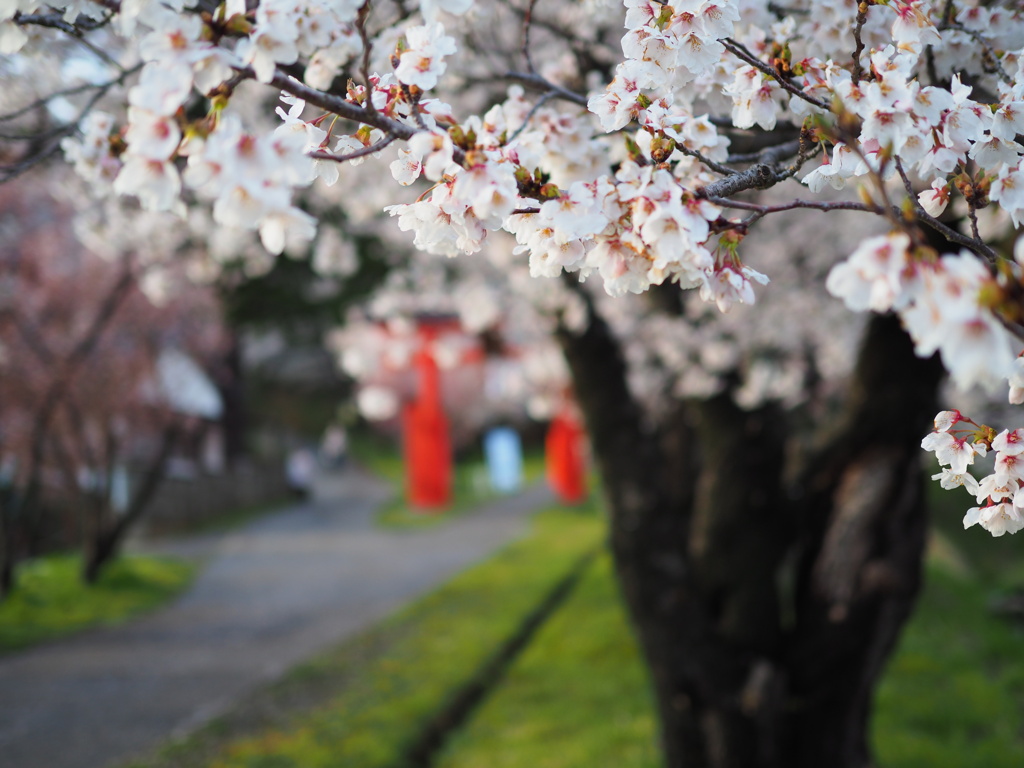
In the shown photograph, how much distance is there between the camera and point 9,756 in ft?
15.3

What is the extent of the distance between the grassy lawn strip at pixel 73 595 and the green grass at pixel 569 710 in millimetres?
4518

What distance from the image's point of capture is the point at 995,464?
5.26 ft

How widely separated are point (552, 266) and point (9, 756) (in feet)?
16.3

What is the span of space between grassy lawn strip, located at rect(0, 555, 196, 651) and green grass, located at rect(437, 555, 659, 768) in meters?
4.52

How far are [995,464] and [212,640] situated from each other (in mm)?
7350

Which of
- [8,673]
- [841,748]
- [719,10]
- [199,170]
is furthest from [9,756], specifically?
[719,10]

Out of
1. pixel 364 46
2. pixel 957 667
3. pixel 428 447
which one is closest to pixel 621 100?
pixel 364 46

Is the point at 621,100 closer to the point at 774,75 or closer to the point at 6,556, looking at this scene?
the point at 774,75

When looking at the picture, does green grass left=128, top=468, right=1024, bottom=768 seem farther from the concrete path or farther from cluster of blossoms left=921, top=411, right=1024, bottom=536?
cluster of blossoms left=921, top=411, right=1024, bottom=536

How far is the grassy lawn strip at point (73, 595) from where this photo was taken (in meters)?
7.71

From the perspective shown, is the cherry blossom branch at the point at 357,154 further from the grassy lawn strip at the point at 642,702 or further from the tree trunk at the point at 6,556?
the tree trunk at the point at 6,556

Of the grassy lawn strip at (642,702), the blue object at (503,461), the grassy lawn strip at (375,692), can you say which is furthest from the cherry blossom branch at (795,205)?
the blue object at (503,461)

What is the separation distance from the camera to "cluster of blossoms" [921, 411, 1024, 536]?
156 centimetres

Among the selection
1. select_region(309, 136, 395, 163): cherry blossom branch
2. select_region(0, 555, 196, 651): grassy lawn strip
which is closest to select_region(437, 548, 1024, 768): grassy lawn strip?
select_region(309, 136, 395, 163): cherry blossom branch
